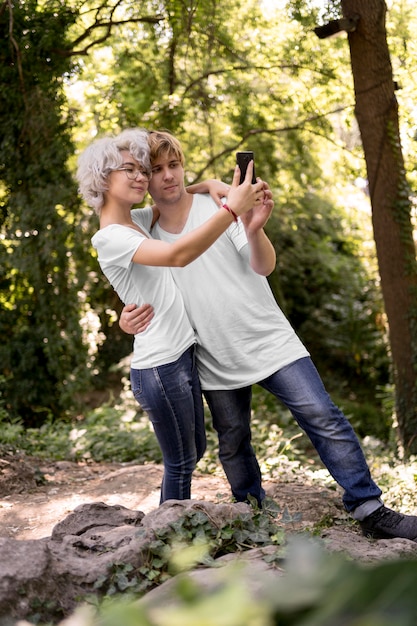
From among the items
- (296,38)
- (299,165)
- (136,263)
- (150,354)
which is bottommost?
(150,354)

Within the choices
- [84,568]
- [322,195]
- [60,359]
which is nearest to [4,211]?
[60,359]

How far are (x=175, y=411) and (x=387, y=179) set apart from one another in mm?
4541

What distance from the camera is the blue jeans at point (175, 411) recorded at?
3.43m

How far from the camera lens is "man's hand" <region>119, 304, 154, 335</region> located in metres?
3.40

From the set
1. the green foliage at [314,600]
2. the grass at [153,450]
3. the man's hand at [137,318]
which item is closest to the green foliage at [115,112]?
the grass at [153,450]

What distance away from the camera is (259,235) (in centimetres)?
351

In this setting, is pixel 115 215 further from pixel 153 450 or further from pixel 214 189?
pixel 153 450

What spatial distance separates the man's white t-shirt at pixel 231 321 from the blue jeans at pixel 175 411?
111 millimetres

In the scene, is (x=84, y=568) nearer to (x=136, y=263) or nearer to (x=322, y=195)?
(x=136, y=263)

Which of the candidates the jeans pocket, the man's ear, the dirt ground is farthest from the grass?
the man's ear

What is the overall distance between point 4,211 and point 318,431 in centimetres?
688

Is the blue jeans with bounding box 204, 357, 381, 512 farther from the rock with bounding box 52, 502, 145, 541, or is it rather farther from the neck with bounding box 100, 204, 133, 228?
the neck with bounding box 100, 204, 133, 228

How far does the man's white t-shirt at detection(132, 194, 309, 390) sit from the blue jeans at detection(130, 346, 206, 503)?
0.11 m

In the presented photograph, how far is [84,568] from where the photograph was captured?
2.57 m
